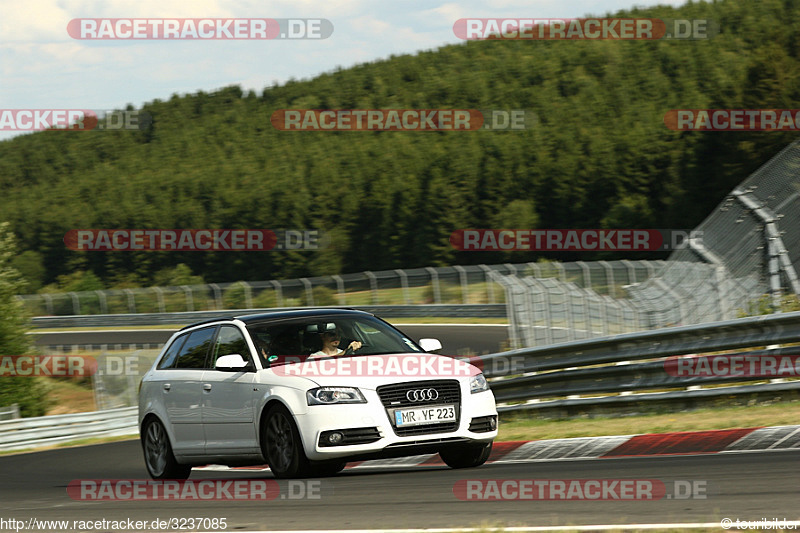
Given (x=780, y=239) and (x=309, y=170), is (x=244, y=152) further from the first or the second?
(x=780, y=239)

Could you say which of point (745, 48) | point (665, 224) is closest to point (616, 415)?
point (665, 224)

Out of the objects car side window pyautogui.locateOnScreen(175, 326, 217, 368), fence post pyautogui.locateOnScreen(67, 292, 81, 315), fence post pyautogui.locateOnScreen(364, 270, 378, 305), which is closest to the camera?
car side window pyautogui.locateOnScreen(175, 326, 217, 368)

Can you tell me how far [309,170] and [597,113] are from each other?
103 ft

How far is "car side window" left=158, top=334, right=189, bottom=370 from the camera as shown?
1080cm

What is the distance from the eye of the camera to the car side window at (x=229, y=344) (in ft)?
31.4

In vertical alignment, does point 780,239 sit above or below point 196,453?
above

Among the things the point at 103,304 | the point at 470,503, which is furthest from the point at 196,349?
the point at 103,304

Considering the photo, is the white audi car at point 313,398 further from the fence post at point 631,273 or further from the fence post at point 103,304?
the fence post at point 103,304

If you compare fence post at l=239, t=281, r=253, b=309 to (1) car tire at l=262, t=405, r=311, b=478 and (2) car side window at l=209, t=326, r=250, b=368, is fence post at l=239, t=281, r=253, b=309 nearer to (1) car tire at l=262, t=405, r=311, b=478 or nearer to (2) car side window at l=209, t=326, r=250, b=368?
(2) car side window at l=209, t=326, r=250, b=368

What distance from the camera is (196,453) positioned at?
9.91 m

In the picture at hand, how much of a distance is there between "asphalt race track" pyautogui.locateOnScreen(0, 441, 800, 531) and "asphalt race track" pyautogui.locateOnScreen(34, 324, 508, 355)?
2155 cm

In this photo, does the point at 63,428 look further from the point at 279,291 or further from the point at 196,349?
the point at 279,291

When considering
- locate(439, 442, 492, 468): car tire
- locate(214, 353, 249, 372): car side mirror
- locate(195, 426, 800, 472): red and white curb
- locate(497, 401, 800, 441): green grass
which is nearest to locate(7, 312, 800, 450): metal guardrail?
locate(497, 401, 800, 441): green grass

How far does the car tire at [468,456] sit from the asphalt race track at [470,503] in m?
0.12
